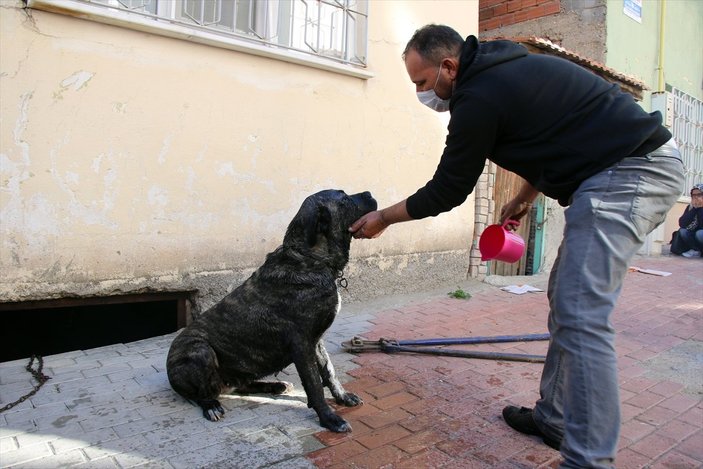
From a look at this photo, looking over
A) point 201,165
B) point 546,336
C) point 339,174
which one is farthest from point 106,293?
point 546,336

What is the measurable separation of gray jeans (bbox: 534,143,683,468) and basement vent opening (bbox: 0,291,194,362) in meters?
3.63

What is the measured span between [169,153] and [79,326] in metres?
2.38

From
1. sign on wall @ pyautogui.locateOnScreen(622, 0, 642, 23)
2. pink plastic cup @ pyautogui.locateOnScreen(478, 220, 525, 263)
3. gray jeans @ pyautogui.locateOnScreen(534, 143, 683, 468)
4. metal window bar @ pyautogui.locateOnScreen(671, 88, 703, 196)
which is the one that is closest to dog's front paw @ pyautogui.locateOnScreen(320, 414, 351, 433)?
gray jeans @ pyautogui.locateOnScreen(534, 143, 683, 468)

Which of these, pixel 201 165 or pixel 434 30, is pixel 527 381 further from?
pixel 201 165

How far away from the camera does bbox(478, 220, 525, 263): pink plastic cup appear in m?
3.22

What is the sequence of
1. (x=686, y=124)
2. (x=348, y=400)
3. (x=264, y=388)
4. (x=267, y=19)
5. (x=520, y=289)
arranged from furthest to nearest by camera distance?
1. (x=686, y=124)
2. (x=520, y=289)
3. (x=267, y=19)
4. (x=264, y=388)
5. (x=348, y=400)

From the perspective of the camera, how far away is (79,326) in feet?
17.9

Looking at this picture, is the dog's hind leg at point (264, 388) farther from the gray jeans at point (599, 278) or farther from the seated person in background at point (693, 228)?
the seated person in background at point (693, 228)

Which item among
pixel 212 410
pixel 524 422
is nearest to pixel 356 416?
pixel 212 410

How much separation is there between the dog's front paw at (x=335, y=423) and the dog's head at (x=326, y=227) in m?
0.80

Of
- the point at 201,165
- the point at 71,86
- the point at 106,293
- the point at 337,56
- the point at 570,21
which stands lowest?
the point at 106,293

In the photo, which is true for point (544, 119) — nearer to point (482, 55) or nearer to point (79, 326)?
point (482, 55)

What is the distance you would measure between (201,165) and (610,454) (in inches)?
142

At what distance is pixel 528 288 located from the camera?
255 inches
